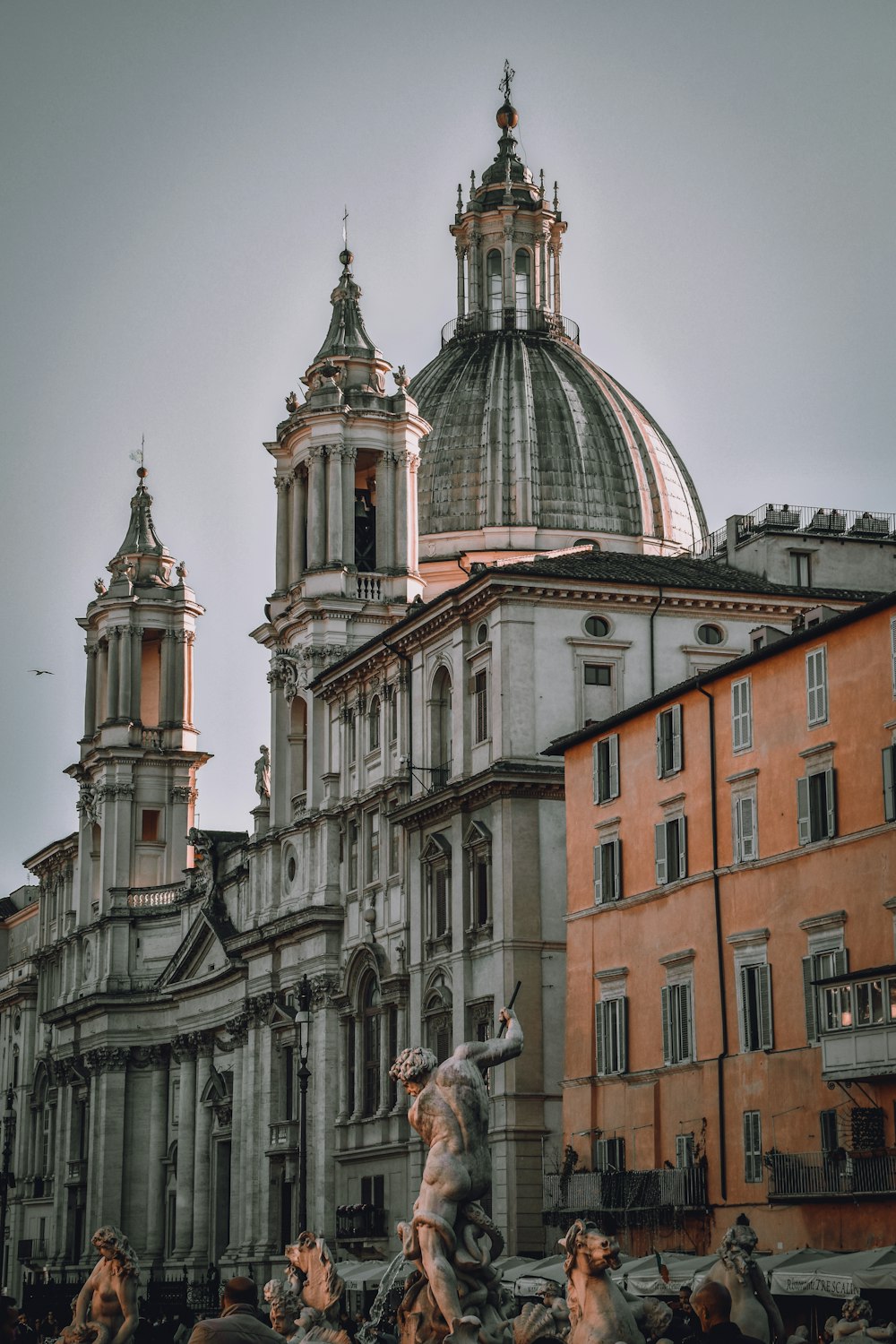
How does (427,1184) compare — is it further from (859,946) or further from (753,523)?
(753,523)

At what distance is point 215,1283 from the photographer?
7325 centimetres

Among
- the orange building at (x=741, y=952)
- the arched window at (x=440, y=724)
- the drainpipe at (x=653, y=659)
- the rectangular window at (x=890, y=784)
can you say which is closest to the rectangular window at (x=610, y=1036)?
the orange building at (x=741, y=952)

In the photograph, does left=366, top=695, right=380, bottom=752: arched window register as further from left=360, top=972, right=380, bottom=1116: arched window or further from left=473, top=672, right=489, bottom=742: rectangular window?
left=473, top=672, right=489, bottom=742: rectangular window

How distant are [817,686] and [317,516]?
3211 cm

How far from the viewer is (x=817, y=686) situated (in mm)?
47219

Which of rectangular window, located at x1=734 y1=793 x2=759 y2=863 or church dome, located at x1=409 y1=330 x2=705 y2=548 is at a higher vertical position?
church dome, located at x1=409 y1=330 x2=705 y2=548

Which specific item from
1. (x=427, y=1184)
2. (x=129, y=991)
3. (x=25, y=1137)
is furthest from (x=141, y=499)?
(x=427, y=1184)

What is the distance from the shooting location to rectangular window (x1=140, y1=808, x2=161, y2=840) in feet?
340

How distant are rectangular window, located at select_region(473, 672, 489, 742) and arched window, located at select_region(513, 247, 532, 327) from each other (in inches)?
1288

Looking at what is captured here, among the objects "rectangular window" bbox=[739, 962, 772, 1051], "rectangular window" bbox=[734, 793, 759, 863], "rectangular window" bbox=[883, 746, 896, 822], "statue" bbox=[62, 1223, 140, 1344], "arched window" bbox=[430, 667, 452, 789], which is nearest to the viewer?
"statue" bbox=[62, 1223, 140, 1344]

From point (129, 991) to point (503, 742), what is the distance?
A: 44.1m

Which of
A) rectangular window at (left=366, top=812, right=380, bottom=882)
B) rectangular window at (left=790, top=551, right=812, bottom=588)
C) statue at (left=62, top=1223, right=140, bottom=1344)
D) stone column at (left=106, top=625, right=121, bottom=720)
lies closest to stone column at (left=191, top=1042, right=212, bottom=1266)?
stone column at (left=106, top=625, right=121, bottom=720)

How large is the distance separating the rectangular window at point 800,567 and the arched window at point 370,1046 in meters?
16.8

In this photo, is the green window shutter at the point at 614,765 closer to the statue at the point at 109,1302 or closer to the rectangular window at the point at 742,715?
the rectangular window at the point at 742,715
